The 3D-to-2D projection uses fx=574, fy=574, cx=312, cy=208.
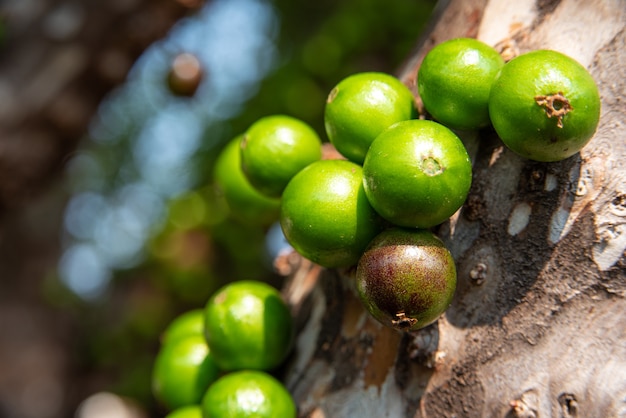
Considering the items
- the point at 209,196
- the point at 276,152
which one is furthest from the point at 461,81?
the point at 209,196

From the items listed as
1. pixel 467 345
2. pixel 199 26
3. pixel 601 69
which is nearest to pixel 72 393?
pixel 199 26

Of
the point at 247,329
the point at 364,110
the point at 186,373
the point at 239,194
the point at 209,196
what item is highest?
the point at 364,110

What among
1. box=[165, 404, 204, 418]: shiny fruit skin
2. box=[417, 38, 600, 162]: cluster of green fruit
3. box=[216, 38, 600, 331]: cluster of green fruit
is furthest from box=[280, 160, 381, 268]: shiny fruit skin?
box=[165, 404, 204, 418]: shiny fruit skin

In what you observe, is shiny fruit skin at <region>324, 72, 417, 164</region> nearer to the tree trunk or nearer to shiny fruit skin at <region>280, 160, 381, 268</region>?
shiny fruit skin at <region>280, 160, 381, 268</region>

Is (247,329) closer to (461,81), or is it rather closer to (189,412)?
(189,412)

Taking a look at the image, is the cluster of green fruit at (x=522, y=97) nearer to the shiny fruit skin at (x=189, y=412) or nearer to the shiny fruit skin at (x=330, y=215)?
the shiny fruit skin at (x=330, y=215)

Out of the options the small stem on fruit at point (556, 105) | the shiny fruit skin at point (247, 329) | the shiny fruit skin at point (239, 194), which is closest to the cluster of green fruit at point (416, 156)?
the small stem on fruit at point (556, 105)
